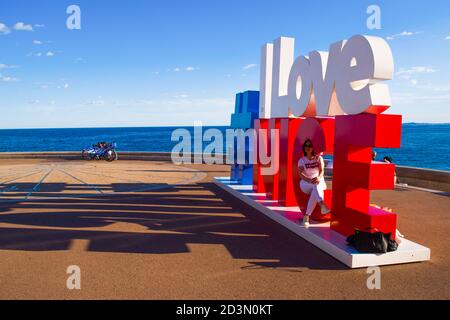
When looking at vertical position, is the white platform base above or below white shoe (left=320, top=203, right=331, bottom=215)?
below

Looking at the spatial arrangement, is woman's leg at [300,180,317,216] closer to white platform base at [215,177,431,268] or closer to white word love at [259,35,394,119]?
white platform base at [215,177,431,268]

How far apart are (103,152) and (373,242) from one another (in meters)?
20.1

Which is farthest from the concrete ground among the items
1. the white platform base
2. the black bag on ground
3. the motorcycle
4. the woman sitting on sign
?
the motorcycle

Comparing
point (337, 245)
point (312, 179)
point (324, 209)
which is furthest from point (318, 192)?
point (337, 245)

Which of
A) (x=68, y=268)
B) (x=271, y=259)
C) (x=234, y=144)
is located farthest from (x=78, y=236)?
(x=234, y=144)

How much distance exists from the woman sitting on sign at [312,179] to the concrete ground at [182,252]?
779 millimetres

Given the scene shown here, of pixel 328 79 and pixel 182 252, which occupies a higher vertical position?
pixel 328 79

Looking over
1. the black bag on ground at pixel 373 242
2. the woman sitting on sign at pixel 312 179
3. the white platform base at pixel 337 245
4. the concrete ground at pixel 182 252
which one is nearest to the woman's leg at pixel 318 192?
the woman sitting on sign at pixel 312 179

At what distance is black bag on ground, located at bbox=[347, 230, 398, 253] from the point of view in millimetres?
5465

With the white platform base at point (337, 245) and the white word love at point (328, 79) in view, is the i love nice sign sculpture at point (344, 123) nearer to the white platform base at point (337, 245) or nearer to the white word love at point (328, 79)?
the white word love at point (328, 79)

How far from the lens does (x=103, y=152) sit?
22656 mm

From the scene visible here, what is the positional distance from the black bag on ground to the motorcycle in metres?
19.1

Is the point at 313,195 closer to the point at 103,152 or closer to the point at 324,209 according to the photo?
the point at 324,209
